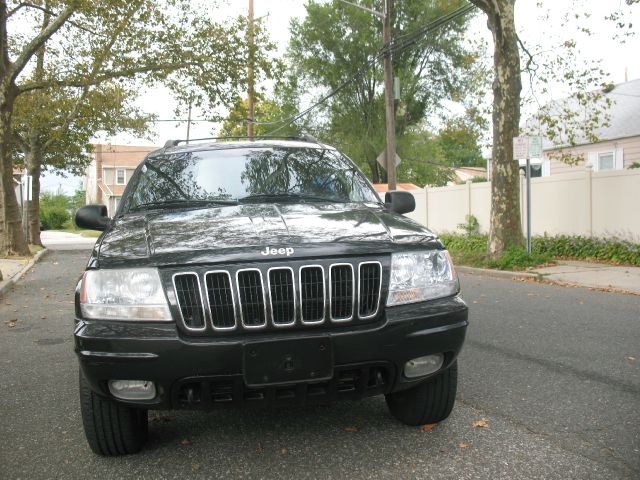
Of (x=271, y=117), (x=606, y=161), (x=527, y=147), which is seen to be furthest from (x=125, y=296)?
(x=271, y=117)

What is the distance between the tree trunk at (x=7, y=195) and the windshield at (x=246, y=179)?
14.7 m

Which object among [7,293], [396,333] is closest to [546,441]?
[396,333]

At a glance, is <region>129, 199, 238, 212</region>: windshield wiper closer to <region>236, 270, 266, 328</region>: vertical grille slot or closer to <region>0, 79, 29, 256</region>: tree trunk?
<region>236, 270, 266, 328</region>: vertical grille slot

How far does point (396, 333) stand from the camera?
9.16ft

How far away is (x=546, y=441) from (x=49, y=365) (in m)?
4.11

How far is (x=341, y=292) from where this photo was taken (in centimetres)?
278

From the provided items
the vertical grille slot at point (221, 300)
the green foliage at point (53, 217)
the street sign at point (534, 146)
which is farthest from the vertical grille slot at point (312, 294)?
the green foliage at point (53, 217)

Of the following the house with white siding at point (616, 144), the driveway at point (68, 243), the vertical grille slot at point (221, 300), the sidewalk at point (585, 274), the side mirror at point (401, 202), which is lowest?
the driveway at point (68, 243)

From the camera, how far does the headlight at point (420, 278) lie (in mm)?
2887

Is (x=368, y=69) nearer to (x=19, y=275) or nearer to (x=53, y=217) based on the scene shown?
(x=19, y=275)

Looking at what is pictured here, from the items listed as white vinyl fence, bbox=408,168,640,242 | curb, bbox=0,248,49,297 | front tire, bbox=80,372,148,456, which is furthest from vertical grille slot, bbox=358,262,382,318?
white vinyl fence, bbox=408,168,640,242

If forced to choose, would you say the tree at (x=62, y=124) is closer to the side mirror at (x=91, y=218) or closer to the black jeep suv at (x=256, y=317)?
the side mirror at (x=91, y=218)

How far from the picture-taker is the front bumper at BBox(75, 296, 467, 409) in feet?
8.67

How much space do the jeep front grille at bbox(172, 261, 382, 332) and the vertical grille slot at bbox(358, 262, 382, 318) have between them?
3cm
